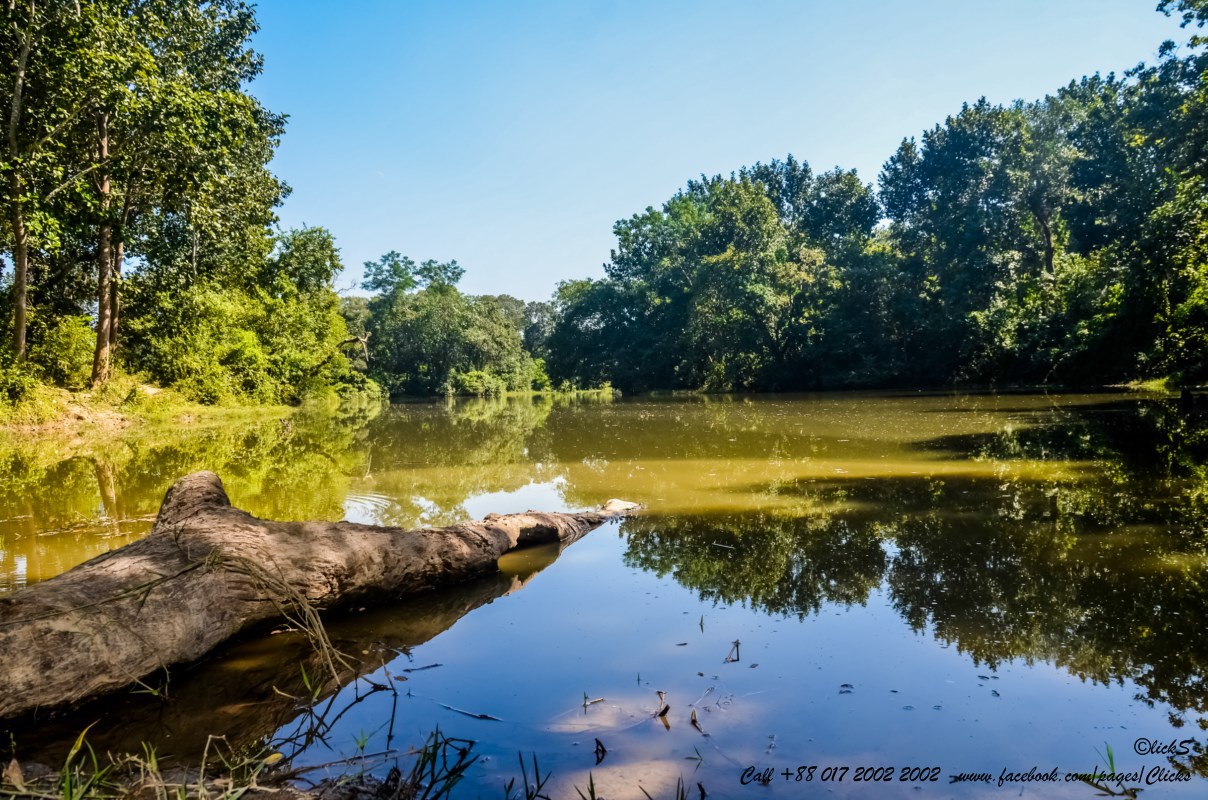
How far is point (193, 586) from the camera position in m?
3.42

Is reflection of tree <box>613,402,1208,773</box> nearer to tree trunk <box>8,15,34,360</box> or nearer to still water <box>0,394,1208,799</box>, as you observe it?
still water <box>0,394,1208,799</box>

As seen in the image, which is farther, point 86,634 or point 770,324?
point 770,324

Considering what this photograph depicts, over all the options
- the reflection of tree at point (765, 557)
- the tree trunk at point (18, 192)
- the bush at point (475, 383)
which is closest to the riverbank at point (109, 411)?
the tree trunk at point (18, 192)

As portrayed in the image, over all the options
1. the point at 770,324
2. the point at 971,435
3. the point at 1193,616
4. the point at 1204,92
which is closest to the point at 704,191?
the point at 770,324

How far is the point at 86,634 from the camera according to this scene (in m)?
2.89

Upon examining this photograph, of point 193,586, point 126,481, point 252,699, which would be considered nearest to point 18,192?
point 126,481

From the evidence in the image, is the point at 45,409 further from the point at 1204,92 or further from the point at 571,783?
the point at 1204,92

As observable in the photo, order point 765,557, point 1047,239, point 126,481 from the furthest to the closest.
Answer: point 1047,239
point 126,481
point 765,557

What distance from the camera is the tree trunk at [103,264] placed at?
1603cm

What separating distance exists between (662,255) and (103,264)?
34594 mm

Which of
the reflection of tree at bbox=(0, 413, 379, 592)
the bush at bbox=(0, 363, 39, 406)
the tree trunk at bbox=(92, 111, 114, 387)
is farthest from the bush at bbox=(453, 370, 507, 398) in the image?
the reflection of tree at bbox=(0, 413, 379, 592)

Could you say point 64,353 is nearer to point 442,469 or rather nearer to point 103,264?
point 103,264

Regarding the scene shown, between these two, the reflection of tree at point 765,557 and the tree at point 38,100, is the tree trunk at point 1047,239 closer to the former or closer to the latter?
the reflection of tree at point 765,557

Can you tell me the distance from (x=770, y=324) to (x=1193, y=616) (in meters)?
32.1
